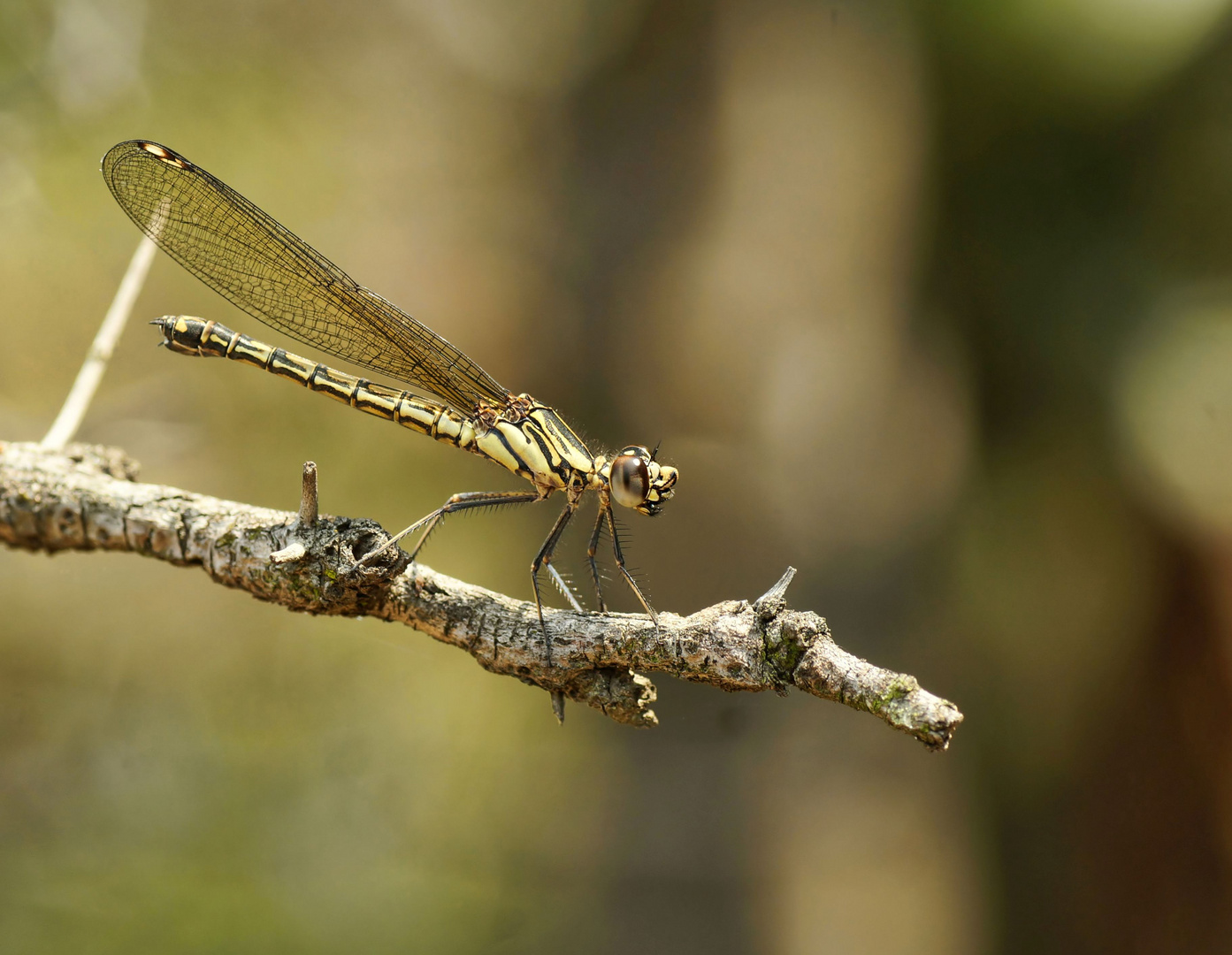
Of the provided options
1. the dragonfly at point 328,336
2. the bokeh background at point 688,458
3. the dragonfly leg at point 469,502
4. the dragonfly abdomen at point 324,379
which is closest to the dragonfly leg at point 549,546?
the dragonfly at point 328,336

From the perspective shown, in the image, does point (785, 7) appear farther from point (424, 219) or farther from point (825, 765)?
point (825, 765)

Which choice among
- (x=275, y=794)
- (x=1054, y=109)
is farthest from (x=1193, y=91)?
(x=275, y=794)

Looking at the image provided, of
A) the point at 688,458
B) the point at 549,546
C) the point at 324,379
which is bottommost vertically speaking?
the point at 549,546

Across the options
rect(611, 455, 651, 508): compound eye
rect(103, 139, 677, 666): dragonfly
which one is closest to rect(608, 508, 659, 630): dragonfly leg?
rect(103, 139, 677, 666): dragonfly

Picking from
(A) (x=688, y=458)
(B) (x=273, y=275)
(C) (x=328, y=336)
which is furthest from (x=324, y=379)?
(A) (x=688, y=458)

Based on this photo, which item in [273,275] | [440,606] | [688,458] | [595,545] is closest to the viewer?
[440,606]

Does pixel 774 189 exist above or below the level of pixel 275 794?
above

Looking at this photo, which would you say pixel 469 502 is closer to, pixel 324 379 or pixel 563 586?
pixel 563 586
